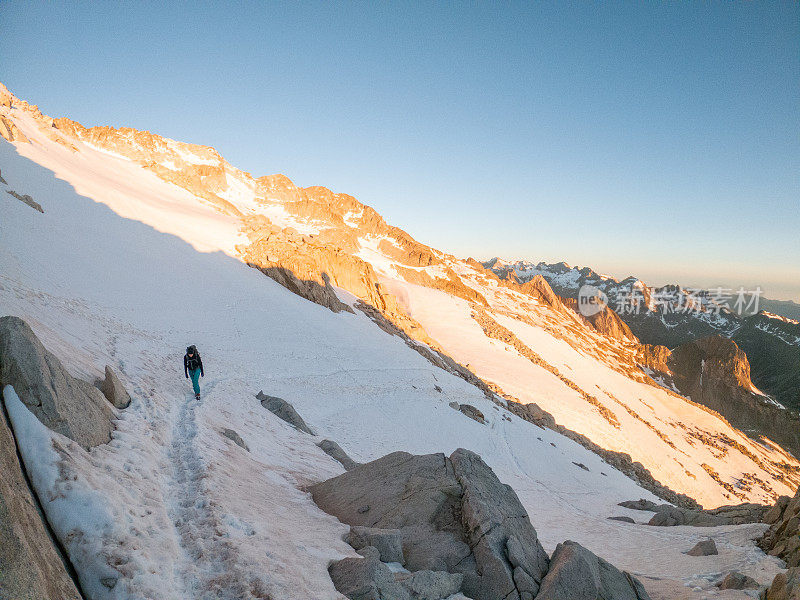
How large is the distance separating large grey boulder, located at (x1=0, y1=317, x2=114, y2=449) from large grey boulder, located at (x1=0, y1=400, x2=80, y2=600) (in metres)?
1.03

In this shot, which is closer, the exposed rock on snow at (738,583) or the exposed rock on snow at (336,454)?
the exposed rock on snow at (738,583)

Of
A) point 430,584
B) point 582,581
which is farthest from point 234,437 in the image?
point 582,581

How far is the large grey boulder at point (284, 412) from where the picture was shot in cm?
1359

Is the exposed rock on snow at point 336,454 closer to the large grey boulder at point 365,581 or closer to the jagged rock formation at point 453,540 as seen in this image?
the jagged rock formation at point 453,540

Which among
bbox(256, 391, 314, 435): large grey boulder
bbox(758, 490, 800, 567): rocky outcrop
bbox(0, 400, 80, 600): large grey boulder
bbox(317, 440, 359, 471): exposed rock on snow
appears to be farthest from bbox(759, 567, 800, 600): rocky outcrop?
bbox(256, 391, 314, 435): large grey boulder

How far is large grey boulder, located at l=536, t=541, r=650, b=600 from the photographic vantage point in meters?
5.68

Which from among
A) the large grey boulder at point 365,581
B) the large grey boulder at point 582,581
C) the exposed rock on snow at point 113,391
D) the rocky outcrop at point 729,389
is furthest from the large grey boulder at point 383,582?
the rocky outcrop at point 729,389

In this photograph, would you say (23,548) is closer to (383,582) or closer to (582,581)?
(383,582)

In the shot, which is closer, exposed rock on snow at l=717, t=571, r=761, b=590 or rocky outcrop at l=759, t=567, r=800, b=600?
rocky outcrop at l=759, t=567, r=800, b=600

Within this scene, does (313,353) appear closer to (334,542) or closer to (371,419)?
(371,419)

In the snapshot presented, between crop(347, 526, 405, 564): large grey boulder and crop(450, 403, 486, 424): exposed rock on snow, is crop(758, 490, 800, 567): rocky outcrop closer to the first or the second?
crop(347, 526, 405, 564): large grey boulder

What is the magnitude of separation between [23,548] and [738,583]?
35.4 feet

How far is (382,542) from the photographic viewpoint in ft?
19.3

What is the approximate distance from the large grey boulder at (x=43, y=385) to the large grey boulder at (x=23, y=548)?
103 centimetres
